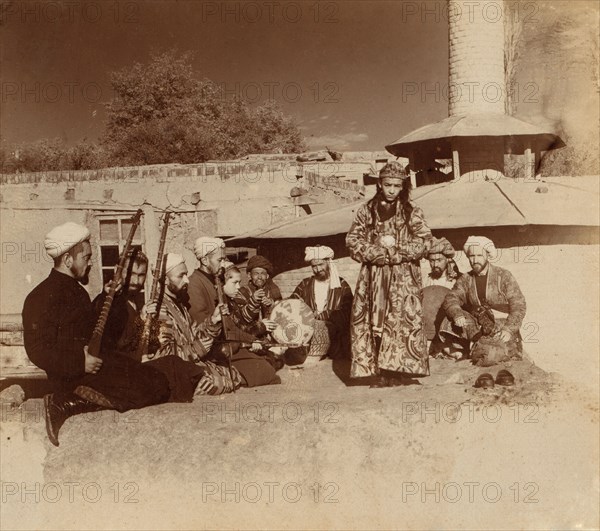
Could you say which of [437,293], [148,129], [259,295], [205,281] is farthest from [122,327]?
[148,129]

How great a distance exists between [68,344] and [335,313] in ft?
12.2

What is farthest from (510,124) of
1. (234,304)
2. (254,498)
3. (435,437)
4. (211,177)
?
(254,498)

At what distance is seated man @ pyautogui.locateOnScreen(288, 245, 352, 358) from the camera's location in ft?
25.6

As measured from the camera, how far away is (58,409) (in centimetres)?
507

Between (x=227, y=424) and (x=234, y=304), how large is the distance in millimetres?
1959

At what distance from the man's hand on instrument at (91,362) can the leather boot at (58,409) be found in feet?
1.43

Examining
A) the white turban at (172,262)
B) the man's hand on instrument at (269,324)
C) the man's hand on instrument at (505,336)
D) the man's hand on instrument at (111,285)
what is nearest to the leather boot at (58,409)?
the man's hand on instrument at (111,285)

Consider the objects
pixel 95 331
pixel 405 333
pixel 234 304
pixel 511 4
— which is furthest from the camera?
pixel 511 4

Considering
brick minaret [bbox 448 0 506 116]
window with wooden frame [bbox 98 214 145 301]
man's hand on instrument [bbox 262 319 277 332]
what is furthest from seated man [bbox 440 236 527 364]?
brick minaret [bbox 448 0 506 116]

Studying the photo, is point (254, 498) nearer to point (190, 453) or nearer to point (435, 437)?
point (190, 453)

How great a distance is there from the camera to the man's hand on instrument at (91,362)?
186 inches

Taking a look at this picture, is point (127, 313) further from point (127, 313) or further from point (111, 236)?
point (111, 236)

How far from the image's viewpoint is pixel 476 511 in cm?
494

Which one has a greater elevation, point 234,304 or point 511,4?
point 511,4
